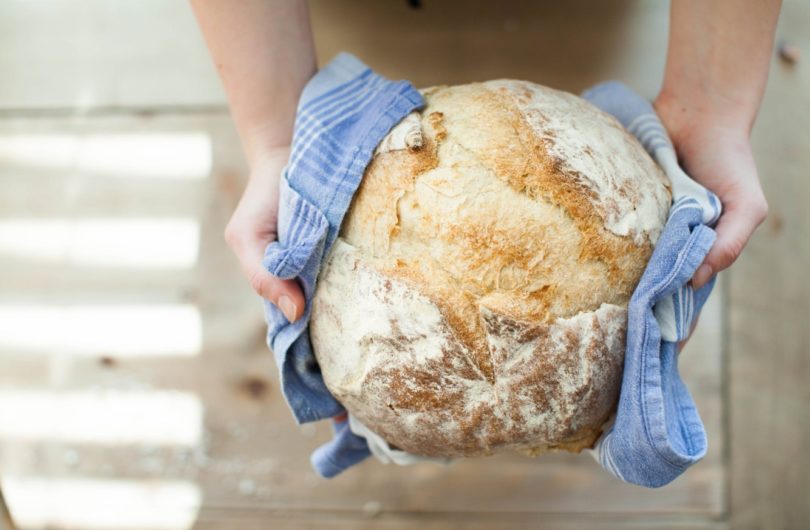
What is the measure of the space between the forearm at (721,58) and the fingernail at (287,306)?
0.68 metres

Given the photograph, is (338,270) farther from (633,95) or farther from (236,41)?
(633,95)

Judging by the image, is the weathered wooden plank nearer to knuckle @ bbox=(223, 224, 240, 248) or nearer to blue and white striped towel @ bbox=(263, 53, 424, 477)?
blue and white striped towel @ bbox=(263, 53, 424, 477)

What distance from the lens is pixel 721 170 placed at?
42.1 inches

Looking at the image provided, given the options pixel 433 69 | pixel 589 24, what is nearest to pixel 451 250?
pixel 433 69

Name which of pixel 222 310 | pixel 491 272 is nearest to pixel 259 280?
pixel 491 272

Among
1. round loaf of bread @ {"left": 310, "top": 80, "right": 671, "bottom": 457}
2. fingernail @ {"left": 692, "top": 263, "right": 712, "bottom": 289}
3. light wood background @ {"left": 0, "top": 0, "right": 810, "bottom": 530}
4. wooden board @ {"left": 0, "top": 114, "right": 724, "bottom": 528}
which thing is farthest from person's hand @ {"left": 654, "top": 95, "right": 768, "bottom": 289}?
wooden board @ {"left": 0, "top": 114, "right": 724, "bottom": 528}

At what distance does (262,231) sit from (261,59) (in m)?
0.26

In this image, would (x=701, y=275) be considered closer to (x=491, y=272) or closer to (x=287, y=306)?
(x=491, y=272)

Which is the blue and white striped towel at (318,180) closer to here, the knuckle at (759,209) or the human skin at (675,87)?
the human skin at (675,87)

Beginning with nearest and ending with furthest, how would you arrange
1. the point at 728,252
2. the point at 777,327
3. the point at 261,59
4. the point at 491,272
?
the point at 491,272, the point at 728,252, the point at 261,59, the point at 777,327

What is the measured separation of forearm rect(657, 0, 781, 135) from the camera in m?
1.06

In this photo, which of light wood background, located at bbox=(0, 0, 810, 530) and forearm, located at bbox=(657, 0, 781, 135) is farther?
light wood background, located at bbox=(0, 0, 810, 530)

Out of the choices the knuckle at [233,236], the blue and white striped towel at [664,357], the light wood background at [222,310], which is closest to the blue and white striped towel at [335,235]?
the blue and white striped towel at [664,357]

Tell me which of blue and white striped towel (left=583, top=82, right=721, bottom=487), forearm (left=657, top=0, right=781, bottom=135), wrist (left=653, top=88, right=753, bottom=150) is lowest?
blue and white striped towel (left=583, top=82, right=721, bottom=487)
